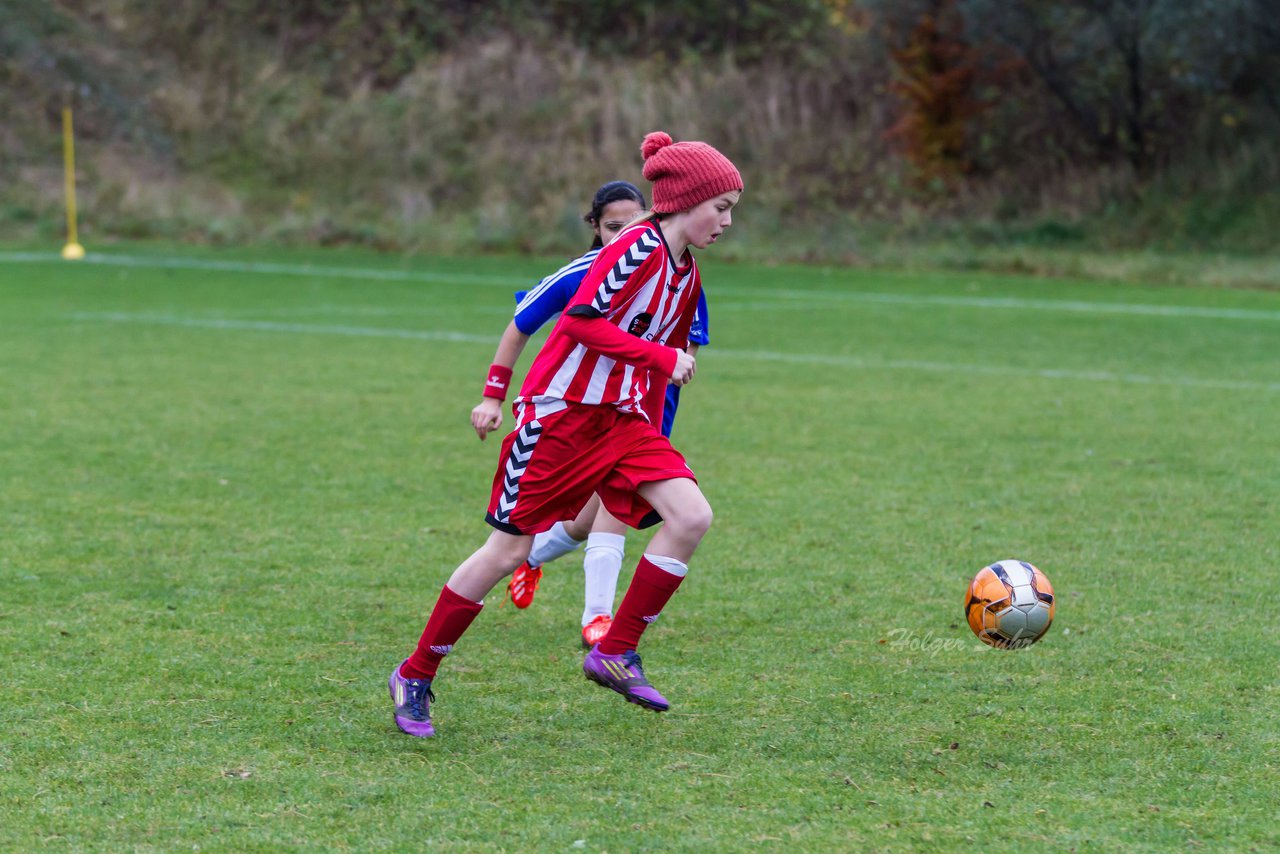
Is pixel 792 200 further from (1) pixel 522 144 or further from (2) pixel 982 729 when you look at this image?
(2) pixel 982 729

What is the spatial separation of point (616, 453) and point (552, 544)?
3.63 ft

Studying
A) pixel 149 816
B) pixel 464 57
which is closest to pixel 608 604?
pixel 149 816

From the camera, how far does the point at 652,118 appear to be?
103 ft

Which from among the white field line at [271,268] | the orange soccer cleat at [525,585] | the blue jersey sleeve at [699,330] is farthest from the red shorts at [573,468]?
the white field line at [271,268]

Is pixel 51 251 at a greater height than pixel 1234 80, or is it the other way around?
pixel 1234 80

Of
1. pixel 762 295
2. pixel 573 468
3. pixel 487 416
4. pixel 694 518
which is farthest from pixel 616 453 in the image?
pixel 762 295

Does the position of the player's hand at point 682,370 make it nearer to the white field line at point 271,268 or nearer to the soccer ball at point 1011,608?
the soccer ball at point 1011,608

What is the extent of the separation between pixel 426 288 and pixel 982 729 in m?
17.1

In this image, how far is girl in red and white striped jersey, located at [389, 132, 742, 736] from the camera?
4430mm

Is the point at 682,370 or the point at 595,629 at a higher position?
the point at 682,370

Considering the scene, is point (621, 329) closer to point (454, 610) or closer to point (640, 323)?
point (640, 323)

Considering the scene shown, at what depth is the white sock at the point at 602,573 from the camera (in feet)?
17.9

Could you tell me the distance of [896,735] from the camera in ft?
14.3

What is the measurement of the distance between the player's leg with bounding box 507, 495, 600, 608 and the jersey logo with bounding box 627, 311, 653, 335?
1083mm
